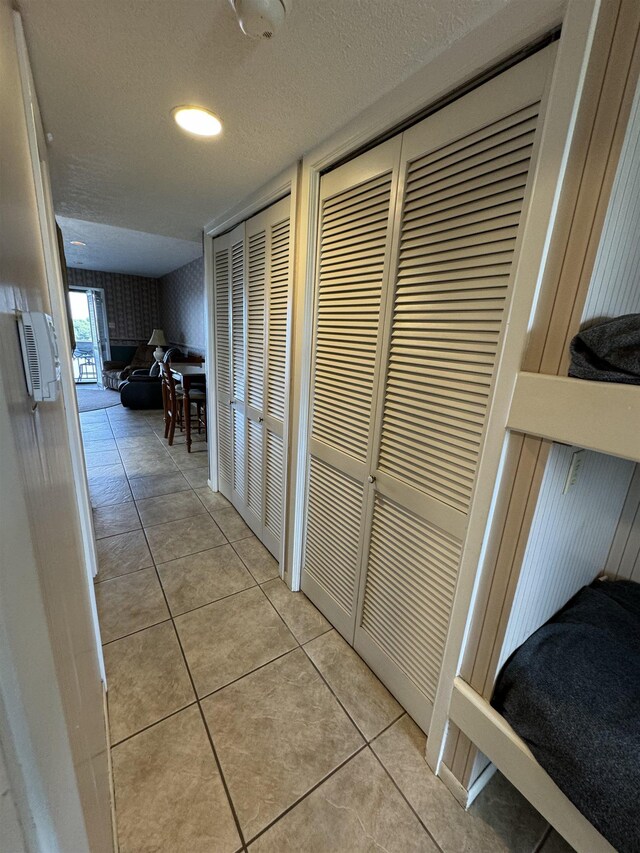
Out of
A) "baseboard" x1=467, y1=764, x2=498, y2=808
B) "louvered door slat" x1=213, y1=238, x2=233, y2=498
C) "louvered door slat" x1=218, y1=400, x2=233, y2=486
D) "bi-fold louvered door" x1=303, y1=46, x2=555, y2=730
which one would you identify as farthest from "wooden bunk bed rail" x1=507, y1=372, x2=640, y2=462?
"louvered door slat" x1=218, y1=400, x2=233, y2=486

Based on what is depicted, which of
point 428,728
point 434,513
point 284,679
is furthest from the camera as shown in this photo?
point 284,679

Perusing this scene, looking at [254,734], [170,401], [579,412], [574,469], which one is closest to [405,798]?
[254,734]

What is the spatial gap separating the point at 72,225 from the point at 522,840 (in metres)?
5.64

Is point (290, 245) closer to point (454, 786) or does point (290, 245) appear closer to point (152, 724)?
point (152, 724)

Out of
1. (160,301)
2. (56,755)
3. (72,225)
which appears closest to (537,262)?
(56,755)

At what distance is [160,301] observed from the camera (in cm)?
773

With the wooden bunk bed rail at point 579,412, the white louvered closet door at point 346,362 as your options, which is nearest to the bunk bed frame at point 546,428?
the wooden bunk bed rail at point 579,412

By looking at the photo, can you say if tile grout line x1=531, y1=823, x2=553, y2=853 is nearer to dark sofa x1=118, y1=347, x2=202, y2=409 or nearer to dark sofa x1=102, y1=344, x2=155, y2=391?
dark sofa x1=118, y1=347, x2=202, y2=409

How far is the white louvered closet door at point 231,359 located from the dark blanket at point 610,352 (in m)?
1.93

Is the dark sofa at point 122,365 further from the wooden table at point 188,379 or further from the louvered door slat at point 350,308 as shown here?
the louvered door slat at point 350,308

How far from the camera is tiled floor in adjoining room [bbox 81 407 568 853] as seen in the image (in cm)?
104

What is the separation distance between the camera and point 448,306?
106 cm

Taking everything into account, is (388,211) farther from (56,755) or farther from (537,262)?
(56,755)

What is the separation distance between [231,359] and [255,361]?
0.42 metres
